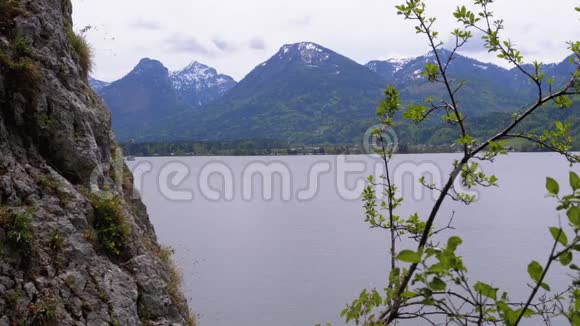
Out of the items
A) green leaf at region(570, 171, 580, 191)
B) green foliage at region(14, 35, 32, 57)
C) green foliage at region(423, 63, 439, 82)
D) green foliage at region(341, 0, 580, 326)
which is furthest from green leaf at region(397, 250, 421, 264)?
green foliage at region(14, 35, 32, 57)

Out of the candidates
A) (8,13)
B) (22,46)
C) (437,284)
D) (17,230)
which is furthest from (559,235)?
(8,13)

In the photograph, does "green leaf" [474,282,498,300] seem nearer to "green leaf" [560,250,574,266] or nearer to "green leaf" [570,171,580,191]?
"green leaf" [560,250,574,266]

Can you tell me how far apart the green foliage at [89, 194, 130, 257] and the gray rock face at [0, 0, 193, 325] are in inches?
4.1

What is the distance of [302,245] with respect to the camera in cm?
4781

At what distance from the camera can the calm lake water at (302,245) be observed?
31.8m

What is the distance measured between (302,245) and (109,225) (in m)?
39.6

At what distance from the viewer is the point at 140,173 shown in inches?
4264

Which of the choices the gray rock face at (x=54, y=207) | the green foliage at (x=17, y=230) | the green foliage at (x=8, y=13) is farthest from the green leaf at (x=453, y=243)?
the green foliage at (x=8, y=13)

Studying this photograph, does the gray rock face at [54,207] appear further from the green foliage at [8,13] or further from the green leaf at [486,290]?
the green leaf at [486,290]

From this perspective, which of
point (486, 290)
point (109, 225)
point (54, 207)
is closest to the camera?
point (486, 290)

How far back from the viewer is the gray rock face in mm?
6907

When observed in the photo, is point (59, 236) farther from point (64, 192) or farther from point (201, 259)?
point (201, 259)

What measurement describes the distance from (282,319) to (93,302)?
22780 millimetres

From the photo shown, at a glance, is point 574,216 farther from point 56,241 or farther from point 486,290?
point 56,241
